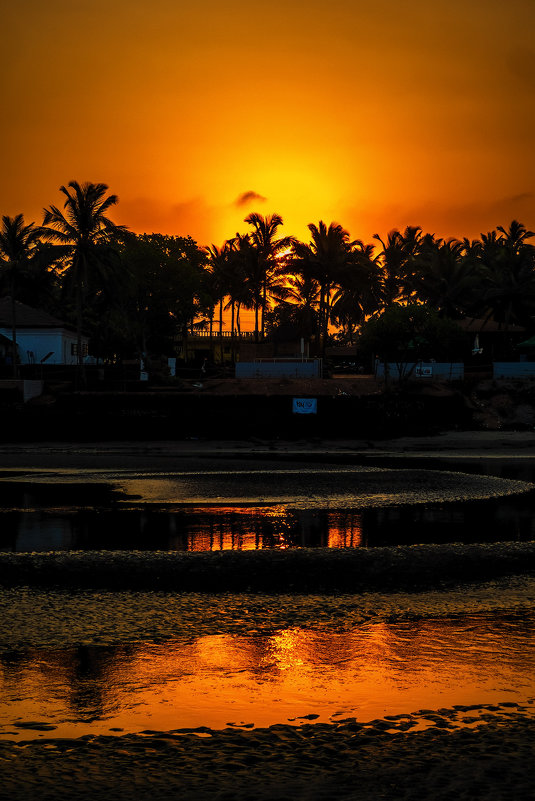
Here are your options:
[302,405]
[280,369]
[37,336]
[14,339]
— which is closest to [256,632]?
[302,405]

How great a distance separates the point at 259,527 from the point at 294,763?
40.2 ft

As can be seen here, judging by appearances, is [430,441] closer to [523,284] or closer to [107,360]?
[523,284]

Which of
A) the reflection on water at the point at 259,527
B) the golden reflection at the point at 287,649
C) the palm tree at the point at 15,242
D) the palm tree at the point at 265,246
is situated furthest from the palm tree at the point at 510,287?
the golden reflection at the point at 287,649

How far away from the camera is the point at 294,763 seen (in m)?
6.02

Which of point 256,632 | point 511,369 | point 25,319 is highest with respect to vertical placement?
point 25,319

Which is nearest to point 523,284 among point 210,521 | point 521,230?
point 521,230

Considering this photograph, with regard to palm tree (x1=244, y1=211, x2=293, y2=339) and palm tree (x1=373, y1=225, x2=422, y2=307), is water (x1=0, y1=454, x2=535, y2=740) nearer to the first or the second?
palm tree (x1=244, y1=211, x2=293, y2=339)

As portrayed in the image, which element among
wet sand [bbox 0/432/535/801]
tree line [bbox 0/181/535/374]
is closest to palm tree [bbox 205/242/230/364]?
tree line [bbox 0/181/535/374]

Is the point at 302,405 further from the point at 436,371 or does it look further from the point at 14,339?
the point at 14,339

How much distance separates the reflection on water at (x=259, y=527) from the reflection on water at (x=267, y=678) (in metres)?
6.31

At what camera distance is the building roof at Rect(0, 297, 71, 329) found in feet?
219

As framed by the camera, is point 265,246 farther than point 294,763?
Yes

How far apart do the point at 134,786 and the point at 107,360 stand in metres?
74.8

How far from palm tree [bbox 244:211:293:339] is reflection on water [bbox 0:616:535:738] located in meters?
71.0
